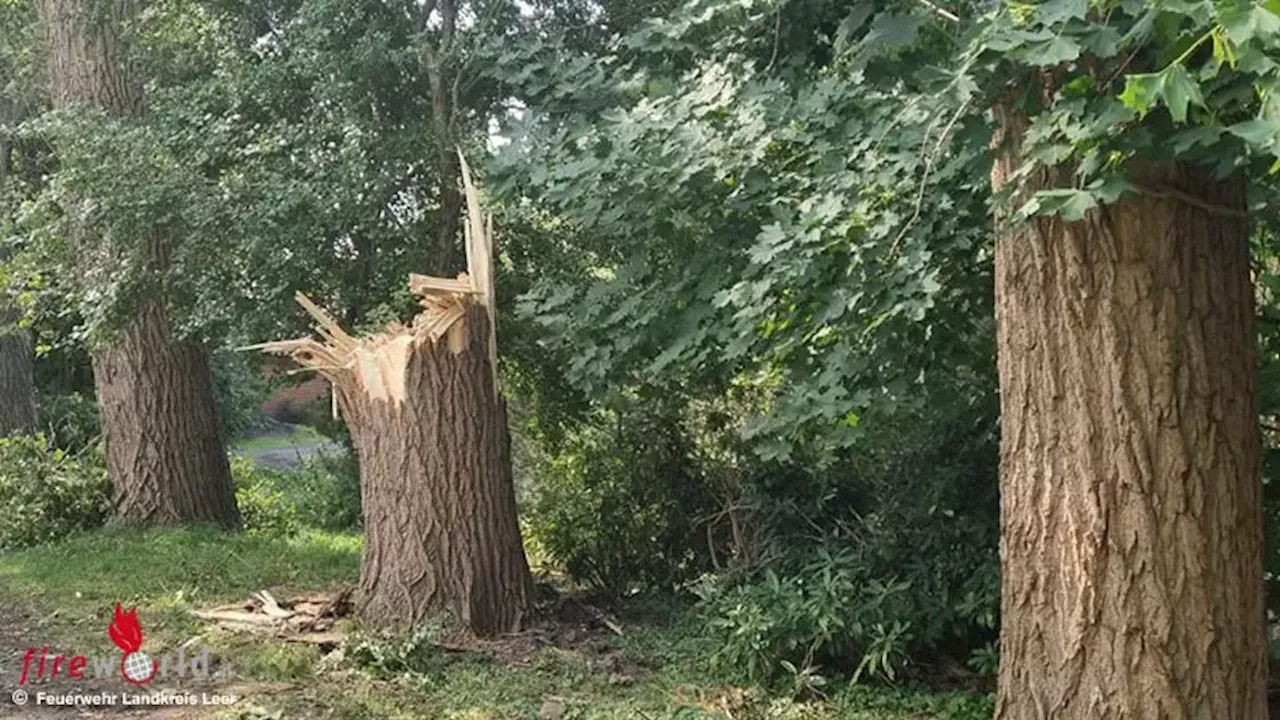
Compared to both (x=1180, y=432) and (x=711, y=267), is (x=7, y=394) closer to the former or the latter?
(x=711, y=267)

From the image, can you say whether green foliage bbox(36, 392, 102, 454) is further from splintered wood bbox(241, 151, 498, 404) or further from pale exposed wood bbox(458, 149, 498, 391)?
pale exposed wood bbox(458, 149, 498, 391)

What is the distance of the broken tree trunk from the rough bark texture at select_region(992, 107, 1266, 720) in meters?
3.25

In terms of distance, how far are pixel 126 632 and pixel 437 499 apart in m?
1.66

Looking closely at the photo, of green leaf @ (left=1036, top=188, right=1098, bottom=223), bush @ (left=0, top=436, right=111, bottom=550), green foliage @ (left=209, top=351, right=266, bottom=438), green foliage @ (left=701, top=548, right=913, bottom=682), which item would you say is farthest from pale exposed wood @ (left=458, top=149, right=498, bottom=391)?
green foliage @ (left=209, top=351, right=266, bottom=438)

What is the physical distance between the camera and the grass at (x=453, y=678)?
4.74 m

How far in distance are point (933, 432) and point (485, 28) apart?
356cm

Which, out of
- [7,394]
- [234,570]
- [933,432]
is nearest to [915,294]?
[933,432]

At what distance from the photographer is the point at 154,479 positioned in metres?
9.61

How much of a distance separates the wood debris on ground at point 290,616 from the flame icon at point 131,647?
0.37 metres

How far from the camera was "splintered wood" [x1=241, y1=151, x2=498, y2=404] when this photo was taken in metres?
5.93

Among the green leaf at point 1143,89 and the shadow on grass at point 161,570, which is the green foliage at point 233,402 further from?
the green leaf at point 1143,89

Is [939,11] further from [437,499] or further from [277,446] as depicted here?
[277,446]

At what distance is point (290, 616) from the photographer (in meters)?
6.15

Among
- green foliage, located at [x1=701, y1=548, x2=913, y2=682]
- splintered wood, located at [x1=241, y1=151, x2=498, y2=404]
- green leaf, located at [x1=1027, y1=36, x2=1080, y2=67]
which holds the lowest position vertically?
green foliage, located at [x1=701, y1=548, x2=913, y2=682]
